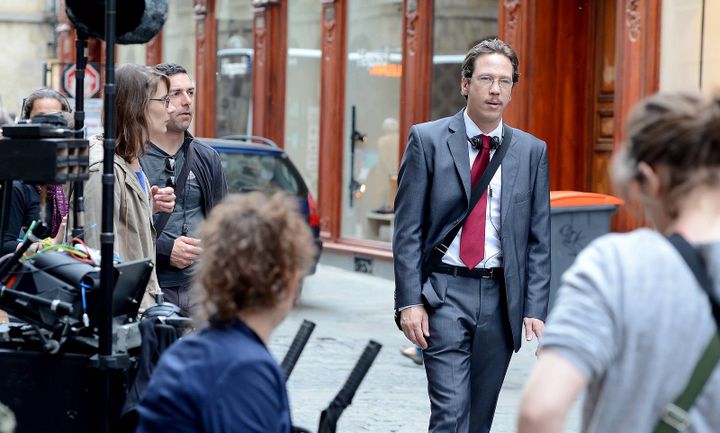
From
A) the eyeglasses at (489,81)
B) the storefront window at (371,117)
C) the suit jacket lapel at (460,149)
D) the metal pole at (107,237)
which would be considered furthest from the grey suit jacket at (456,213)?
the storefront window at (371,117)

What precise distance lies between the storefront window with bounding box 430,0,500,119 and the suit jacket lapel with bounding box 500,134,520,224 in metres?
10.5

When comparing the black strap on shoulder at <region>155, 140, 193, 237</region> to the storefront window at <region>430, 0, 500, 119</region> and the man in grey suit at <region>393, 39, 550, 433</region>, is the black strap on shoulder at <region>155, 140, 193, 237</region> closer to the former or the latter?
the man in grey suit at <region>393, 39, 550, 433</region>

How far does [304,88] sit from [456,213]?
14.0 m

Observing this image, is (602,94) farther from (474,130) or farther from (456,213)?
(456,213)

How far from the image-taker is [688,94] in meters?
2.84

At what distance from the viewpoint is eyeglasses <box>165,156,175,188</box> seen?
257 inches

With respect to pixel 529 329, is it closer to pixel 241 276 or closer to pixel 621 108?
pixel 241 276

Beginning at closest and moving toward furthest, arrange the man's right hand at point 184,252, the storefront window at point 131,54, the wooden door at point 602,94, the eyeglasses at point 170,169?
1. the man's right hand at point 184,252
2. the eyeglasses at point 170,169
3. the wooden door at point 602,94
4. the storefront window at point 131,54

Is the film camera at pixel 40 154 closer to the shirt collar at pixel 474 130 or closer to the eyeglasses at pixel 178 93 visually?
the shirt collar at pixel 474 130

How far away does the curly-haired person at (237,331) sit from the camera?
2.96m

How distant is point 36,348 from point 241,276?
5.82 ft

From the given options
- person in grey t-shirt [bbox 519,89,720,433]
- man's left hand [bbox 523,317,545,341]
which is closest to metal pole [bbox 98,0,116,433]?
man's left hand [bbox 523,317,545,341]

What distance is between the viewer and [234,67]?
70.9 ft

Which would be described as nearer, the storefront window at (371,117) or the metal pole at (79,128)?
the metal pole at (79,128)
